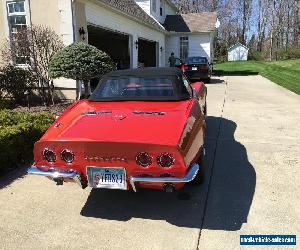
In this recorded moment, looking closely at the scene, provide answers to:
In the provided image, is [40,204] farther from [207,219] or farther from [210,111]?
[210,111]

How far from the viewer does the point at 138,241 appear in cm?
341

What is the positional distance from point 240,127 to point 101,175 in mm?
5096

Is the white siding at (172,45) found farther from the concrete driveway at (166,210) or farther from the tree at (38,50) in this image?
the concrete driveway at (166,210)

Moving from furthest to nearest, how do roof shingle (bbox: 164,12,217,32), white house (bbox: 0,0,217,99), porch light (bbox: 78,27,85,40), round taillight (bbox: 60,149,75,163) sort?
roof shingle (bbox: 164,12,217,32), porch light (bbox: 78,27,85,40), white house (bbox: 0,0,217,99), round taillight (bbox: 60,149,75,163)

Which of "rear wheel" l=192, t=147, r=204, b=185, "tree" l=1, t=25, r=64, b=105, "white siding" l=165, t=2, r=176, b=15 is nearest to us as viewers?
"rear wheel" l=192, t=147, r=204, b=185

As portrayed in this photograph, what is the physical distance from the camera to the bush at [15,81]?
10.6 meters

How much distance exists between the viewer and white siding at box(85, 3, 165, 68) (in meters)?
12.6

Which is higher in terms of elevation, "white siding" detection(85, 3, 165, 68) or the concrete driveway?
"white siding" detection(85, 3, 165, 68)

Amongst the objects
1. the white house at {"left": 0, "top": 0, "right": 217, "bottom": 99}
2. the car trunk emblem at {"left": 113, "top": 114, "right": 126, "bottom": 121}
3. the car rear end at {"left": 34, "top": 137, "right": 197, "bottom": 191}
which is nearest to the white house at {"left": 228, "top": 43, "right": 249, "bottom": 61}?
the white house at {"left": 0, "top": 0, "right": 217, "bottom": 99}

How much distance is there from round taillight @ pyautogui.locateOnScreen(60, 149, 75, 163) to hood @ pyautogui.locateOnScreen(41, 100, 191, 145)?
0.14 m

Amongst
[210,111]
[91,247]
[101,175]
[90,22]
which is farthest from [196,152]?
[90,22]

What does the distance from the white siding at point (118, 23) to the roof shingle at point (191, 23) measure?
571cm

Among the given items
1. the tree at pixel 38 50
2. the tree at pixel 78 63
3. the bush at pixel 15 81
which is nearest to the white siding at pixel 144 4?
the tree at pixel 38 50

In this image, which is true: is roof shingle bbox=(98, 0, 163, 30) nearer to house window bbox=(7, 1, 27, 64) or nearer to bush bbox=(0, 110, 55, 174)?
house window bbox=(7, 1, 27, 64)
